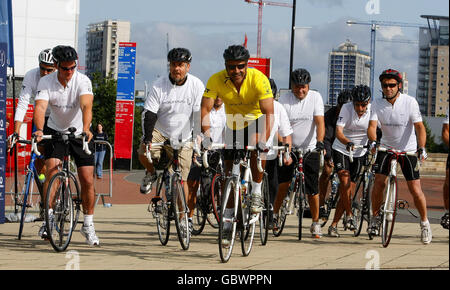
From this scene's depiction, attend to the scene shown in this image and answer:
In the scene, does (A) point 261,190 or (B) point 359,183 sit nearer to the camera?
(A) point 261,190

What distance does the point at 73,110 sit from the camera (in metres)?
8.16

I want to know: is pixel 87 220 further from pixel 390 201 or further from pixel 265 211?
pixel 390 201

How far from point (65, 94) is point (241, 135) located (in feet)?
5.95

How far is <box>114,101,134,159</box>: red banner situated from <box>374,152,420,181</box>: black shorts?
73.0ft

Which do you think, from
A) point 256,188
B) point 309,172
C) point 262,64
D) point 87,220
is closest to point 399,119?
point 309,172

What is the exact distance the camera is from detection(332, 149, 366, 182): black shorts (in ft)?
35.4

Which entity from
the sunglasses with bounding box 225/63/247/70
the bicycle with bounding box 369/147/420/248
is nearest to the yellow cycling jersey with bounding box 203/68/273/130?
the sunglasses with bounding box 225/63/247/70

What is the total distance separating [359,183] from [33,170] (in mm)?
4091

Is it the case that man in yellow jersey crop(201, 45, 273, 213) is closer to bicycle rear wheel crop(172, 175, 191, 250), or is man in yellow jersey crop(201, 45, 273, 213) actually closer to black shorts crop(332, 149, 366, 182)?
bicycle rear wheel crop(172, 175, 191, 250)

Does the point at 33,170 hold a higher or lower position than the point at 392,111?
lower

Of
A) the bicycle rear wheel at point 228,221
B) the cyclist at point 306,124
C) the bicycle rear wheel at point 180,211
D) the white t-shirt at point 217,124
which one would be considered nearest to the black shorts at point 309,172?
the cyclist at point 306,124

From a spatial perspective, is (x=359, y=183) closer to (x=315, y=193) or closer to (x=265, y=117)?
(x=315, y=193)

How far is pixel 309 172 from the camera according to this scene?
10.3 meters
